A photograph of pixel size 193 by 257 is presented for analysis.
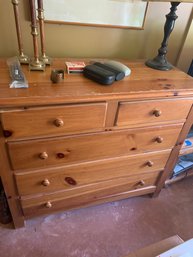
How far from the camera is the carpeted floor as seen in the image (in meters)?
1.22

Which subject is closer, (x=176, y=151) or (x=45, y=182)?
(x=45, y=182)

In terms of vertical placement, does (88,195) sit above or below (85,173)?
below

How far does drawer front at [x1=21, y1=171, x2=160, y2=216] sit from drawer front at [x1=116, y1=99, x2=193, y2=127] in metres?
0.46

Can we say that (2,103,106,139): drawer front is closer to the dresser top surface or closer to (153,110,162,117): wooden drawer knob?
the dresser top surface

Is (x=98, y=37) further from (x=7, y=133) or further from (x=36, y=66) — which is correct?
(x=7, y=133)

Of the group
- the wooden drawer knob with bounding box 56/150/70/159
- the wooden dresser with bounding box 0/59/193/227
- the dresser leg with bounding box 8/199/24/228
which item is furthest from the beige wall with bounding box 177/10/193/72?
the dresser leg with bounding box 8/199/24/228

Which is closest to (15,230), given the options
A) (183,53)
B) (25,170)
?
(25,170)

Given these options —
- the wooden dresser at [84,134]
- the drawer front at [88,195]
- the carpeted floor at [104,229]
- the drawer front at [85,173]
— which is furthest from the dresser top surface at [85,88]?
the carpeted floor at [104,229]

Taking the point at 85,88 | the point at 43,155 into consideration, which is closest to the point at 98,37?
the point at 85,88

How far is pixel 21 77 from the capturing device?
2.81 ft

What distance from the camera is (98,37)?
1245 millimetres

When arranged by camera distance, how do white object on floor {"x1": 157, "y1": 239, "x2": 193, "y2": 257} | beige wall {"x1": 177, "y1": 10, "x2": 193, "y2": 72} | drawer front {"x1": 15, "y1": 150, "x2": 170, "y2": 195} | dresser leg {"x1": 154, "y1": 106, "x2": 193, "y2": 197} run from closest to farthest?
white object on floor {"x1": 157, "y1": 239, "x2": 193, "y2": 257}
drawer front {"x1": 15, "y1": 150, "x2": 170, "y2": 195}
dresser leg {"x1": 154, "y1": 106, "x2": 193, "y2": 197}
beige wall {"x1": 177, "y1": 10, "x2": 193, "y2": 72}

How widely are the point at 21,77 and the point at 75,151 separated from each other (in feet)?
1.38

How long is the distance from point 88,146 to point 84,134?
85 mm
